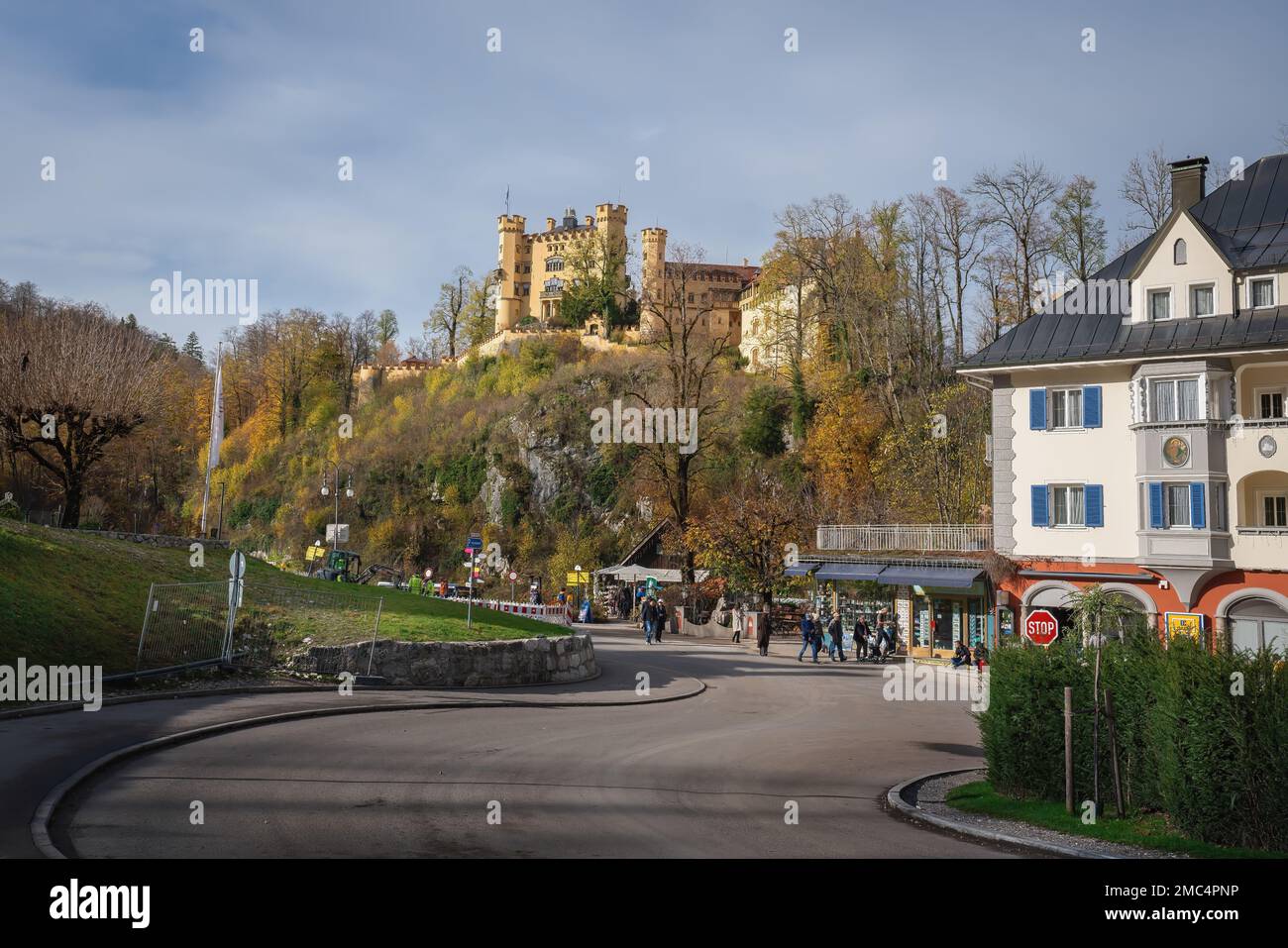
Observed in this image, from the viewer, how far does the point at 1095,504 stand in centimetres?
3172

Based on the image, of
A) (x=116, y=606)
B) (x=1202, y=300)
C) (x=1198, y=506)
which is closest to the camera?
(x=116, y=606)

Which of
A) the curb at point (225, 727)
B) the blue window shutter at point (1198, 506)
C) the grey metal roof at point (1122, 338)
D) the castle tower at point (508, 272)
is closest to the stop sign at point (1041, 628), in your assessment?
the curb at point (225, 727)

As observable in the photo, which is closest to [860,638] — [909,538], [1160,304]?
[909,538]

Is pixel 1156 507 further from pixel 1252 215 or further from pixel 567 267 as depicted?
pixel 567 267

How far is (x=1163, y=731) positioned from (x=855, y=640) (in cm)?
2366

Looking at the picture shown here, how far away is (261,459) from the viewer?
99.6m

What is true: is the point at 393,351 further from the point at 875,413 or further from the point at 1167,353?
the point at 1167,353

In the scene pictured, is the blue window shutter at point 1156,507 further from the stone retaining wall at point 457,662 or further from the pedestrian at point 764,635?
the stone retaining wall at point 457,662

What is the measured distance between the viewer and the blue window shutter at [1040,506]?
107 feet

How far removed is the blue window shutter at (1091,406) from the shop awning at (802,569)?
10917 millimetres
